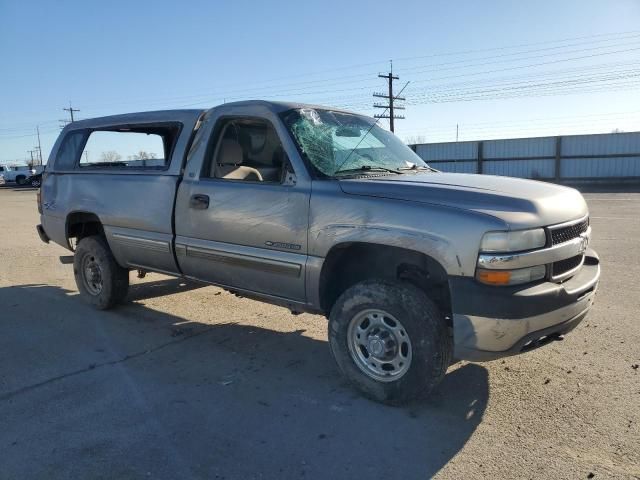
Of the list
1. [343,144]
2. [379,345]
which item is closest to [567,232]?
[379,345]

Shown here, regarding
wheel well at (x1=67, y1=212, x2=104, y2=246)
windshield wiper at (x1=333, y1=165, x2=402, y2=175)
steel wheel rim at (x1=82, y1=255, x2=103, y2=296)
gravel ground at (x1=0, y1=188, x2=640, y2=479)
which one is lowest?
gravel ground at (x1=0, y1=188, x2=640, y2=479)

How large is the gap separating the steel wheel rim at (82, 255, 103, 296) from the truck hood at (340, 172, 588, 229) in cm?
360

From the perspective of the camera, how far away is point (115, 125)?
228 inches

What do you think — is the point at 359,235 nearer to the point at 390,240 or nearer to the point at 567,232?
the point at 390,240

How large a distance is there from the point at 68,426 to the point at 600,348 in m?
4.16

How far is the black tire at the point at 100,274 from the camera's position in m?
5.70

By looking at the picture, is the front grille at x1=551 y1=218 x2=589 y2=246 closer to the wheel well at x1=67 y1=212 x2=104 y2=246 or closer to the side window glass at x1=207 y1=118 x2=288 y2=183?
the side window glass at x1=207 y1=118 x2=288 y2=183

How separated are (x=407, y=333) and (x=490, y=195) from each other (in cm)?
103

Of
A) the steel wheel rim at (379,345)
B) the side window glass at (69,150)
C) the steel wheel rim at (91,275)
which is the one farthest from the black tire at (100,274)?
the steel wheel rim at (379,345)

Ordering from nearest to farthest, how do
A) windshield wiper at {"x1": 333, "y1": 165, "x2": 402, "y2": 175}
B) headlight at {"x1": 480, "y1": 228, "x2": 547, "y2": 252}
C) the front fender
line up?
headlight at {"x1": 480, "y1": 228, "x2": 547, "y2": 252} → the front fender → windshield wiper at {"x1": 333, "y1": 165, "x2": 402, "y2": 175}

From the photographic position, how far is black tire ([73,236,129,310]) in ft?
18.7

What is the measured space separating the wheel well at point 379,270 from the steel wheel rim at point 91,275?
3.23 meters

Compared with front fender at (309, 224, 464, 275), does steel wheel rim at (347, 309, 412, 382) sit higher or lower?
lower

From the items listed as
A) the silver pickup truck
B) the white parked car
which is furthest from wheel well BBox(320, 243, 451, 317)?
the white parked car
